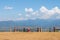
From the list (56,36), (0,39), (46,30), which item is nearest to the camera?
(0,39)

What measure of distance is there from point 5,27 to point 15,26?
3.42 ft

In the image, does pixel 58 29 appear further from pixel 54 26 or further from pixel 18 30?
pixel 18 30

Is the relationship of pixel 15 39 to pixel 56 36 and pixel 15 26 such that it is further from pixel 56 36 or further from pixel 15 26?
pixel 15 26

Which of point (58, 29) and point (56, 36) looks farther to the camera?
point (58, 29)

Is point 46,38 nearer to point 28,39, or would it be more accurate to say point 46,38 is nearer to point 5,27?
point 28,39

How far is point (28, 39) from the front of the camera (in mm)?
14844

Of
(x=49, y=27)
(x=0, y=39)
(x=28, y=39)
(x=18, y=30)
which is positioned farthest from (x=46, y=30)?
(x=0, y=39)

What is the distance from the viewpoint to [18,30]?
19.3m

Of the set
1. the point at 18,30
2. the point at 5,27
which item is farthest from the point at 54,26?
the point at 5,27

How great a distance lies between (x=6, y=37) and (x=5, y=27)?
3.55 metres

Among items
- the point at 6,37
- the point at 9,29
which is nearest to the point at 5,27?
the point at 9,29

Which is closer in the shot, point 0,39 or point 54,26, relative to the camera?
point 0,39

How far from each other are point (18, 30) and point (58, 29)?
3.83m

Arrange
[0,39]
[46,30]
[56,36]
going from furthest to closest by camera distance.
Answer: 1. [46,30]
2. [56,36]
3. [0,39]
